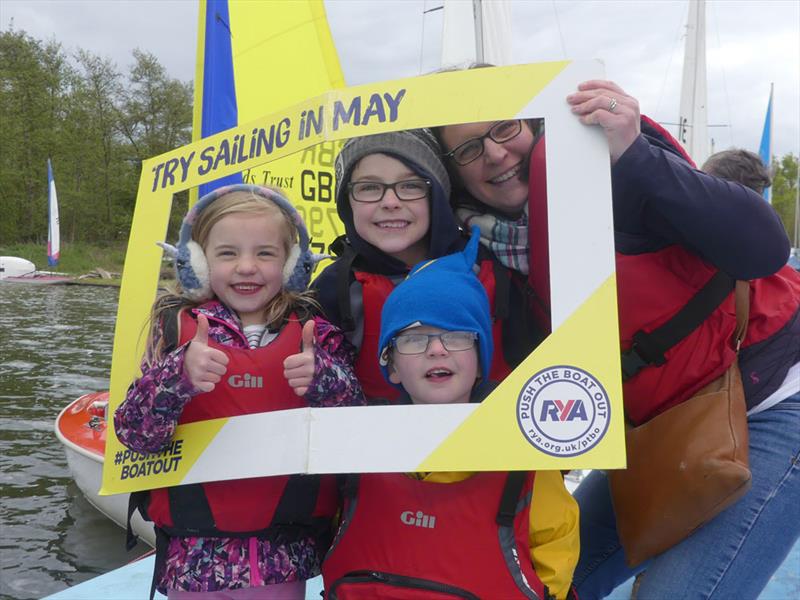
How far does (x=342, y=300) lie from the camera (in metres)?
1.85

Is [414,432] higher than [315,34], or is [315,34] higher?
[315,34]

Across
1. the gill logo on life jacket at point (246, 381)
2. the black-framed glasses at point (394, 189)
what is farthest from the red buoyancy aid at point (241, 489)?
the black-framed glasses at point (394, 189)

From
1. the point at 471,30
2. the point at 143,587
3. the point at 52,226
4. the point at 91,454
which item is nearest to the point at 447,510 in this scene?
the point at 143,587

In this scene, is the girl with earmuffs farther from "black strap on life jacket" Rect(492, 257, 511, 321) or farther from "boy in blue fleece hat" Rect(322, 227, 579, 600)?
"black strap on life jacket" Rect(492, 257, 511, 321)

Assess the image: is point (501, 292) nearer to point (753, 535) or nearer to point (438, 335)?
point (438, 335)

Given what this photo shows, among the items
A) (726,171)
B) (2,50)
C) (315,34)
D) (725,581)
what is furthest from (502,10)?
(2,50)

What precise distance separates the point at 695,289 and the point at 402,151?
76 cm

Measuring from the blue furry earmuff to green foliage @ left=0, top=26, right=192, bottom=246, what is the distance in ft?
119

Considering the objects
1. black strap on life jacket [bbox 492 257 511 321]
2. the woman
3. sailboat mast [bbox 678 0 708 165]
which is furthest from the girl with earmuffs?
sailboat mast [bbox 678 0 708 165]

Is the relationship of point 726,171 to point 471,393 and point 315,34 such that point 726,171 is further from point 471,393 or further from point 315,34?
point 315,34

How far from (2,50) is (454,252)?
4225cm

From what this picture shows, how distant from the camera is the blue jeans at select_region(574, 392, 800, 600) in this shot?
162cm

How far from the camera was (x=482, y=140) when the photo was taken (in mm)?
1786

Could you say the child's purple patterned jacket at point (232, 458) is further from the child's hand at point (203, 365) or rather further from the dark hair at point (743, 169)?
the dark hair at point (743, 169)
